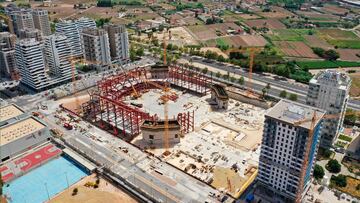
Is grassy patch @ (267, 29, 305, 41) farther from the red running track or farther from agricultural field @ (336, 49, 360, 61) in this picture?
the red running track

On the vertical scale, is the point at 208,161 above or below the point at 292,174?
below

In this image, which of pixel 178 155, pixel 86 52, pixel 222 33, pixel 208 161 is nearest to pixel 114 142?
pixel 178 155

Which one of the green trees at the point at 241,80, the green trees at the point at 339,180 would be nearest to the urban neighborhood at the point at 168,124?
the green trees at the point at 339,180

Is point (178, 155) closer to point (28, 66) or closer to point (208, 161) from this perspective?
point (208, 161)

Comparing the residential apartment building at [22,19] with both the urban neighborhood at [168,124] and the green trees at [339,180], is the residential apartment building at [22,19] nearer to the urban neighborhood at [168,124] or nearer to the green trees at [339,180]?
the urban neighborhood at [168,124]

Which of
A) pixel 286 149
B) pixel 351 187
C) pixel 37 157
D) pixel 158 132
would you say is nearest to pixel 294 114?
pixel 286 149

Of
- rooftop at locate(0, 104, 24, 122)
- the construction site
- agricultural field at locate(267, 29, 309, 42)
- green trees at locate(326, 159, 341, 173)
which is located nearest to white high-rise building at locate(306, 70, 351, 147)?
green trees at locate(326, 159, 341, 173)
